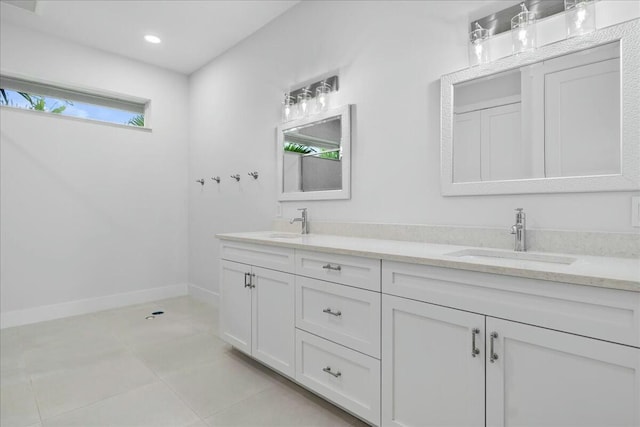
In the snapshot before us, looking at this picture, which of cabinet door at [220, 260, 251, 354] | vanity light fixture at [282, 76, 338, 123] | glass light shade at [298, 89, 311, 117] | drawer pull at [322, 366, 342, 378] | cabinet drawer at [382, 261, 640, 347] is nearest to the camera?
cabinet drawer at [382, 261, 640, 347]

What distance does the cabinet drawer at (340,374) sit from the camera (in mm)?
1542

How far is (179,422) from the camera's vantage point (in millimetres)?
1694

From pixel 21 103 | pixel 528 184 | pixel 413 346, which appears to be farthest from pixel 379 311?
pixel 21 103

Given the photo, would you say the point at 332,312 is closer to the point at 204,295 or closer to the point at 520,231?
the point at 520,231

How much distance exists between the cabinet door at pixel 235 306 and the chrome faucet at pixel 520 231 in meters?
1.59

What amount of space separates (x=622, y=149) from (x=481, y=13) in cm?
96

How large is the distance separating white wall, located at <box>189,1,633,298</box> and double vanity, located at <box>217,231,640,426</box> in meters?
0.24

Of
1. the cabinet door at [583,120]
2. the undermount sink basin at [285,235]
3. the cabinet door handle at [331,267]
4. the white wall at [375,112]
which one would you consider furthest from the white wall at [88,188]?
the cabinet door at [583,120]

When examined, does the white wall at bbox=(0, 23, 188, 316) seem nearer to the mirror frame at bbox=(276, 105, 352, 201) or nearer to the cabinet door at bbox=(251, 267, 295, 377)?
the mirror frame at bbox=(276, 105, 352, 201)

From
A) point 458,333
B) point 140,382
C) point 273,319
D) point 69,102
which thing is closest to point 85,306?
point 140,382

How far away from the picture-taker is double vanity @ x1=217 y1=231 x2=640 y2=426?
0.99 meters

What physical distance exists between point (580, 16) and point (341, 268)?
154cm

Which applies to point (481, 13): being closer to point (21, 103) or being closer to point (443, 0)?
point (443, 0)

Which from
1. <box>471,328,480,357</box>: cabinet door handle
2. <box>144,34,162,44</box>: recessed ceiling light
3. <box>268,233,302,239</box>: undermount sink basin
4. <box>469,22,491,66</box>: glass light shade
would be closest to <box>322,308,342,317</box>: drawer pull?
<box>471,328,480,357</box>: cabinet door handle
